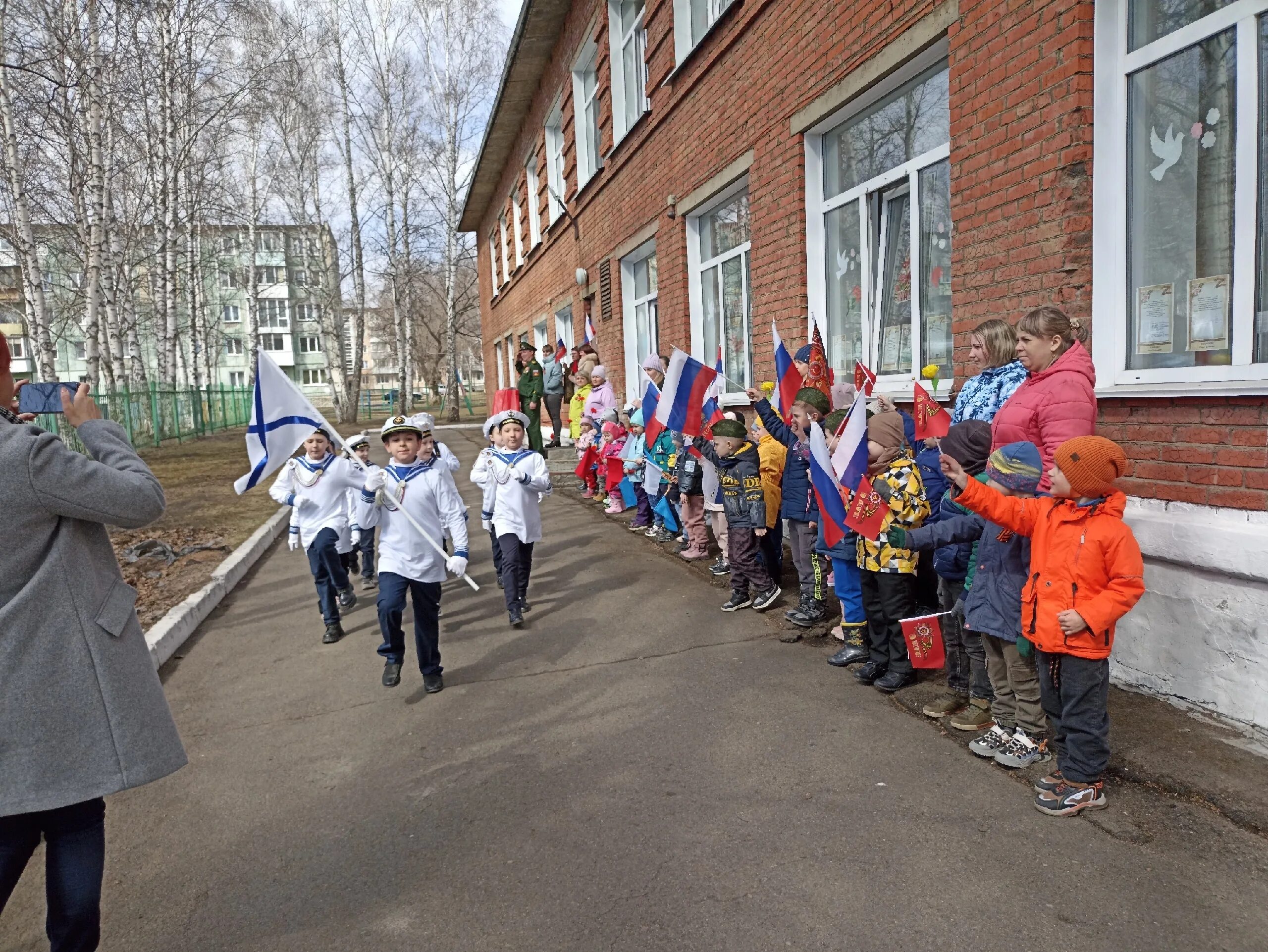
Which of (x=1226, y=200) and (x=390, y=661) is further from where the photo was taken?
(x=390, y=661)

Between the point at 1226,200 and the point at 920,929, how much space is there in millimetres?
3534

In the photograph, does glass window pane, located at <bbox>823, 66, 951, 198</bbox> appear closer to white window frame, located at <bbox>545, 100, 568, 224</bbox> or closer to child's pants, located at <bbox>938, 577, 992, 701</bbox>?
child's pants, located at <bbox>938, 577, 992, 701</bbox>

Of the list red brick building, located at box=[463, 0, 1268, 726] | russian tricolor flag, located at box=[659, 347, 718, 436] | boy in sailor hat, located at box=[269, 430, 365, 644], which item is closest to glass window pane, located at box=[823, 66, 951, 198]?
red brick building, located at box=[463, 0, 1268, 726]

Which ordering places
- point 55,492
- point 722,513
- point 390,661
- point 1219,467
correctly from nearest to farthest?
point 55,492 < point 1219,467 < point 390,661 < point 722,513

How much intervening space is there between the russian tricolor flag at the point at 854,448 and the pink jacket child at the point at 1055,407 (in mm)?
608

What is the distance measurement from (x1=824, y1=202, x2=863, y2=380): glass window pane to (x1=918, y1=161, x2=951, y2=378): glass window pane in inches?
31.7

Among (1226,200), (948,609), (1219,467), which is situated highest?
(1226,200)

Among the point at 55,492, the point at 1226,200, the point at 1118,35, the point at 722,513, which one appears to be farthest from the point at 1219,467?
the point at 55,492

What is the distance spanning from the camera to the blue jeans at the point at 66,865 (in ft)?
7.38

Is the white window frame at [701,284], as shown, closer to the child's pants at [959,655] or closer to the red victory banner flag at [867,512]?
the red victory banner flag at [867,512]

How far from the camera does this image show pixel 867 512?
4270 mm

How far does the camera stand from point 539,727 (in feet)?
14.2

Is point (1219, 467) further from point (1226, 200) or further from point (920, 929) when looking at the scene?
point (920, 929)

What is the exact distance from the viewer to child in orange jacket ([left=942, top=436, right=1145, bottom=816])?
10.1 ft
